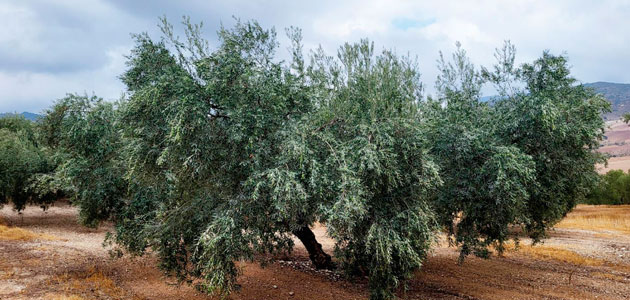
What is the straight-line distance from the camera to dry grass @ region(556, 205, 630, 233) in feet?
135

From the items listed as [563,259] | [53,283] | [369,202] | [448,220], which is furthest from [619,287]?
[53,283]

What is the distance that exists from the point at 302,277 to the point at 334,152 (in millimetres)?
9044

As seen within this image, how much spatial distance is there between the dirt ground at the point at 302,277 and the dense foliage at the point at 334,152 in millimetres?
2331

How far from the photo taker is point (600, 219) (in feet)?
151

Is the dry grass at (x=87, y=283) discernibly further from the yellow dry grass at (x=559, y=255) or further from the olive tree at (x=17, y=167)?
the yellow dry grass at (x=559, y=255)

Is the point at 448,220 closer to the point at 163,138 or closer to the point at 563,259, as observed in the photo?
the point at 163,138

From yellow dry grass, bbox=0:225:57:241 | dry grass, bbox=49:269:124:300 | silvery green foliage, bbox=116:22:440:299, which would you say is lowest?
dry grass, bbox=49:269:124:300

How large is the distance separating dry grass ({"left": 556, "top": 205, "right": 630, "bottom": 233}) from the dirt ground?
1600 centimetres

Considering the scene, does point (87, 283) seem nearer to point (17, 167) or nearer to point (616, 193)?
point (17, 167)

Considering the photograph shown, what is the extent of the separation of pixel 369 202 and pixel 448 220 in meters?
5.05

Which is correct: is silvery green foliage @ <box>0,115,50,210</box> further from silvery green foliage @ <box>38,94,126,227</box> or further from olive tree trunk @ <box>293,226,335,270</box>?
olive tree trunk @ <box>293,226,335,270</box>

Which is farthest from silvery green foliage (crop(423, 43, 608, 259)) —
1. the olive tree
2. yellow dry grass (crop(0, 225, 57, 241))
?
the olive tree

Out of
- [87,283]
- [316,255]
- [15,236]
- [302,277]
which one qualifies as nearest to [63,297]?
[87,283]

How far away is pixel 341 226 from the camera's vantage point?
10.7 m
